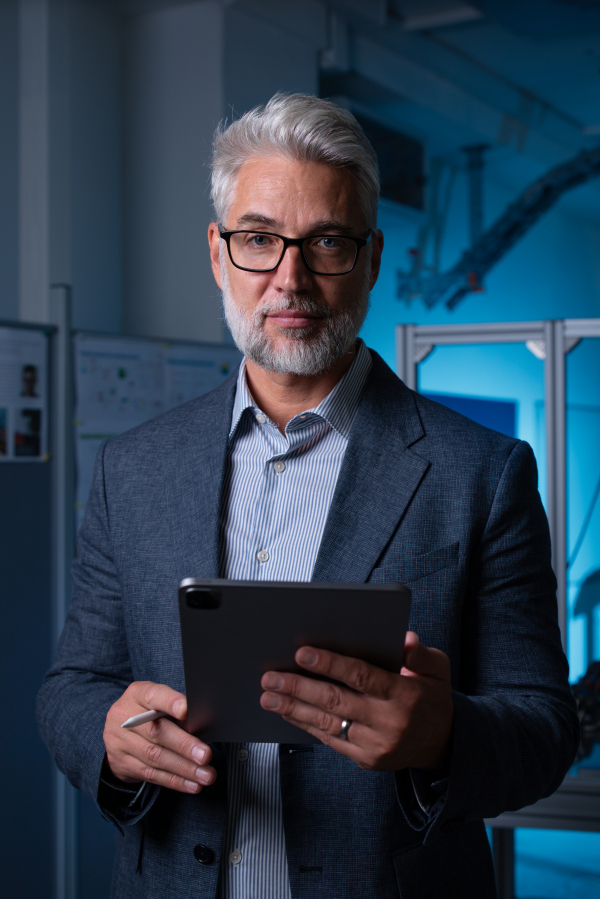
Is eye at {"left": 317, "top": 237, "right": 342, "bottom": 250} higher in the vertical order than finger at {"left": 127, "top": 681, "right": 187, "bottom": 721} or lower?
higher

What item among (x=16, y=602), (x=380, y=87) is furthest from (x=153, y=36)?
(x=16, y=602)

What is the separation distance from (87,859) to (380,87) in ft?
11.6

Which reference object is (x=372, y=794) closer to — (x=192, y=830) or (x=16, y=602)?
(x=192, y=830)

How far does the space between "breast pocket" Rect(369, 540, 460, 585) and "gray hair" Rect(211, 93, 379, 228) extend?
1.55 feet

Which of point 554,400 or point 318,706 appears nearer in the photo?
point 318,706

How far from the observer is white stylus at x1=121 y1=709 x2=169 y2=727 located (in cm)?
83

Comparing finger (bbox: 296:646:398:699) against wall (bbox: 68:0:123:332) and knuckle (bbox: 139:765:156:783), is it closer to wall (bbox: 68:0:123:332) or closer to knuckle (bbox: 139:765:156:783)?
knuckle (bbox: 139:765:156:783)

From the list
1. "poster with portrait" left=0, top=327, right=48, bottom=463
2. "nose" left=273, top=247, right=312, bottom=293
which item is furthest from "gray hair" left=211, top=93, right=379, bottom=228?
"poster with portrait" left=0, top=327, right=48, bottom=463

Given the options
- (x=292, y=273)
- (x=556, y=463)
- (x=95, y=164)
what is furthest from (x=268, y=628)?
(x=95, y=164)

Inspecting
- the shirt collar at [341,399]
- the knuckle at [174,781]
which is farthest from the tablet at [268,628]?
Answer: the shirt collar at [341,399]

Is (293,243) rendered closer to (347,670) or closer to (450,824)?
(347,670)

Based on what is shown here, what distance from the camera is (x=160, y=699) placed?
86cm

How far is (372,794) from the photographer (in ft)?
3.25

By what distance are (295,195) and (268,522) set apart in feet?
1.43
